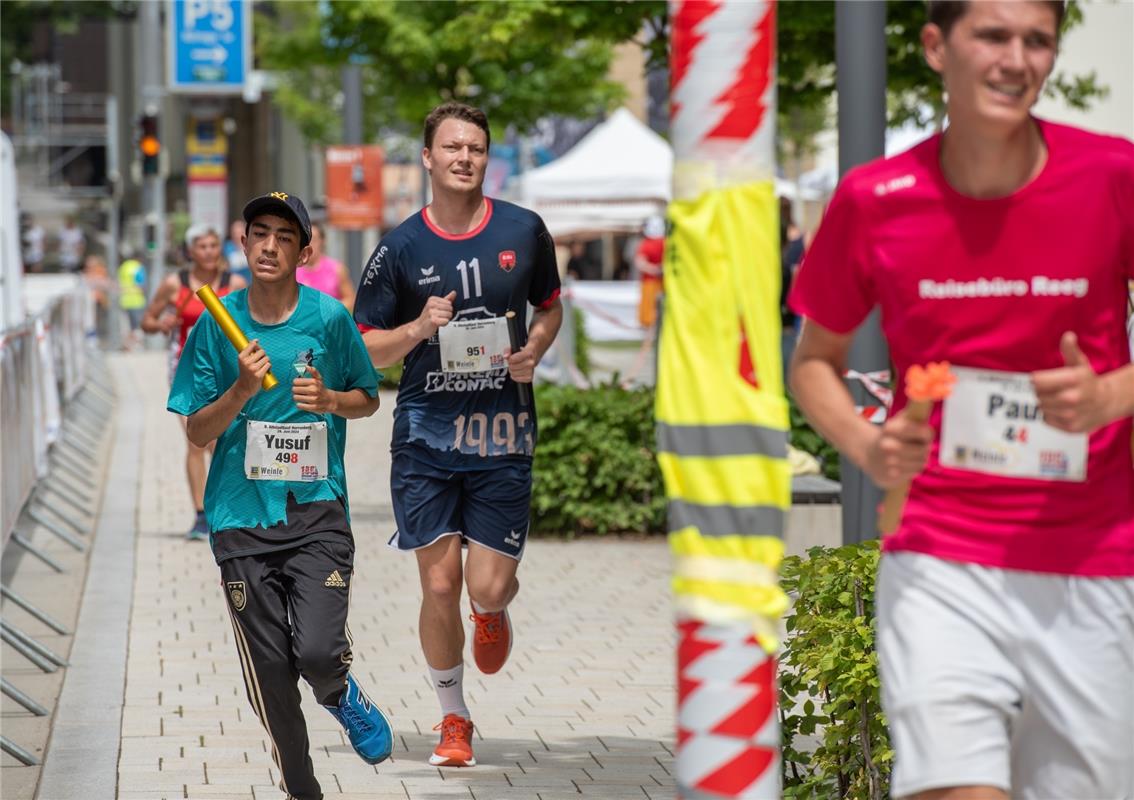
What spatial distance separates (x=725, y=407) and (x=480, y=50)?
1020cm

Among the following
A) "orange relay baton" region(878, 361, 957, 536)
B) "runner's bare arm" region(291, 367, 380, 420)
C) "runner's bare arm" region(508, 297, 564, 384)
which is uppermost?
"orange relay baton" region(878, 361, 957, 536)

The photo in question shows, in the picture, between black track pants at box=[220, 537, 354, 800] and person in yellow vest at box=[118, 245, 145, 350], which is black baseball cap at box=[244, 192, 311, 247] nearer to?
black track pants at box=[220, 537, 354, 800]

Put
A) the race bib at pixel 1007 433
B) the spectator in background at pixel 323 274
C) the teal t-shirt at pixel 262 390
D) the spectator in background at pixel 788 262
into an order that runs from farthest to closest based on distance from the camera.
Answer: the spectator in background at pixel 788 262, the spectator in background at pixel 323 274, the teal t-shirt at pixel 262 390, the race bib at pixel 1007 433

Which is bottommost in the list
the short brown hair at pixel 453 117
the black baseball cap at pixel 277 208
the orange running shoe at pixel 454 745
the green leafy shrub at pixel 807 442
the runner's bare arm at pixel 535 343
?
the orange running shoe at pixel 454 745

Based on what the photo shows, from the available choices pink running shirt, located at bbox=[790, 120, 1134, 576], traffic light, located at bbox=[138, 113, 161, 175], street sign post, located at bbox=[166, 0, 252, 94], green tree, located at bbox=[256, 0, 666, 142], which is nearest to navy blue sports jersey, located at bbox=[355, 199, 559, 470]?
pink running shirt, located at bbox=[790, 120, 1134, 576]

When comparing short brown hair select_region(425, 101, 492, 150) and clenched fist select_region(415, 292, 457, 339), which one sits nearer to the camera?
clenched fist select_region(415, 292, 457, 339)

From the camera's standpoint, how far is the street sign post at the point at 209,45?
116ft

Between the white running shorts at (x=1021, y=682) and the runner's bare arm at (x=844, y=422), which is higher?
the runner's bare arm at (x=844, y=422)

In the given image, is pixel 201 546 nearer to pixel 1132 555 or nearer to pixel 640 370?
pixel 1132 555

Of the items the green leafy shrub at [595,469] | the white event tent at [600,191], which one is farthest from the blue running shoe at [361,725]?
the white event tent at [600,191]

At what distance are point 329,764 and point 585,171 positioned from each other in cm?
1931

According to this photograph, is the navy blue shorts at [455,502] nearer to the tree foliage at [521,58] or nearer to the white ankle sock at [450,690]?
the white ankle sock at [450,690]

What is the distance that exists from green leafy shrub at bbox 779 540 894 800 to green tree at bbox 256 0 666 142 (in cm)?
674

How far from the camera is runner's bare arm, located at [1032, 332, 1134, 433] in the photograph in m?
3.35
